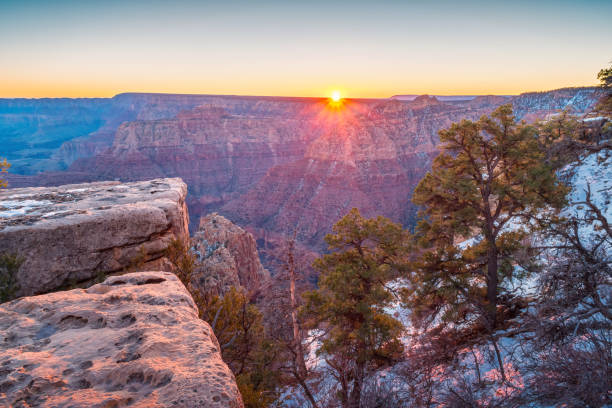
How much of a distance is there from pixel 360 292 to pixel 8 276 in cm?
778

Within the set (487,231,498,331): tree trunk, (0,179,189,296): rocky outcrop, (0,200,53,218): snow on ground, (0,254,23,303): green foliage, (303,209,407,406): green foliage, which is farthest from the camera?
(487,231,498,331): tree trunk

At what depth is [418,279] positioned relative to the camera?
1057 centimetres

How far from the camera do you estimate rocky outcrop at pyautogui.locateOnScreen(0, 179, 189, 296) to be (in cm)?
544

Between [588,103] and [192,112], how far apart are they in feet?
387

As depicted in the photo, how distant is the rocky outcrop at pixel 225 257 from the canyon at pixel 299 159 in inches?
266

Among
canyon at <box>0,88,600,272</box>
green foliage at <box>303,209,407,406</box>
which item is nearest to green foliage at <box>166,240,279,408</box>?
green foliage at <box>303,209,407,406</box>

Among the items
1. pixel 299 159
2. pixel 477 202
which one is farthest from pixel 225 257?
pixel 299 159

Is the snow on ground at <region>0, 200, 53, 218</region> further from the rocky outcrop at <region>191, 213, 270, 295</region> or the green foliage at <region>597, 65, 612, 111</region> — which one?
the green foliage at <region>597, 65, 612, 111</region>

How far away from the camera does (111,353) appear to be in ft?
9.32

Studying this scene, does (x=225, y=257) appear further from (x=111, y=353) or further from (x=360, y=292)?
(x=111, y=353)

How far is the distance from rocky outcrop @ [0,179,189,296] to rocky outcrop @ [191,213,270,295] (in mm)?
14975

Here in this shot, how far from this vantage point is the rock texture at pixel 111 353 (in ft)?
7.61

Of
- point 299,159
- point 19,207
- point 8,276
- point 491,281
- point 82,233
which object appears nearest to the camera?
point 8,276

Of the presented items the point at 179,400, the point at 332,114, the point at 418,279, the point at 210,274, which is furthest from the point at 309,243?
the point at 332,114
